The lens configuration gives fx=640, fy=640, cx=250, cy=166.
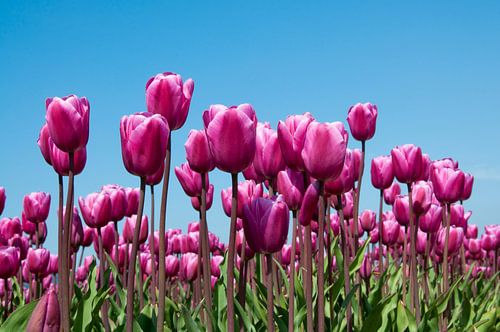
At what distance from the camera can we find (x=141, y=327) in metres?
3.68

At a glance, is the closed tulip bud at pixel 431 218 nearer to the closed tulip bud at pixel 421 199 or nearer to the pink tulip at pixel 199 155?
the closed tulip bud at pixel 421 199

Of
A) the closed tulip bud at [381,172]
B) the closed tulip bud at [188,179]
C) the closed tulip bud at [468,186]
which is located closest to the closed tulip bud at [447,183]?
the closed tulip bud at [381,172]

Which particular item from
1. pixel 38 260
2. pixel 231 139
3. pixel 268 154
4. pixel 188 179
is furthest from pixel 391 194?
pixel 231 139

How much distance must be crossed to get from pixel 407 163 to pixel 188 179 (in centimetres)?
164

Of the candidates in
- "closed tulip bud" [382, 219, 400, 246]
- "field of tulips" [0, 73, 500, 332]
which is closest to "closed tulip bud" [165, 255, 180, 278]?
"field of tulips" [0, 73, 500, 332]

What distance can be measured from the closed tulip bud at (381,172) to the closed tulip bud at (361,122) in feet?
1.52

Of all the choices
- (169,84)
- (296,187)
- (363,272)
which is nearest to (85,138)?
(169,84)

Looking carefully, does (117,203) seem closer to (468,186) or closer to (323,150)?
(323,150)

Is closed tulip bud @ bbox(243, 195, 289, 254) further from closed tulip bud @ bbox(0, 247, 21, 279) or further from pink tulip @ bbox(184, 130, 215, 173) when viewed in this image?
closed tulip bud @ bbox(0, 247, 21, 279)

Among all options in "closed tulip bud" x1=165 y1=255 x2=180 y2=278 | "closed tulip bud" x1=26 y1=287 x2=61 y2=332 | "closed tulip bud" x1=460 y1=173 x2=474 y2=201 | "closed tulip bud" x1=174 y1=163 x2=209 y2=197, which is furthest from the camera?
"closed tulip bud" x1=165 y1=255 x2=180 y2=278

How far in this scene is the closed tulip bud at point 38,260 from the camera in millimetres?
5286

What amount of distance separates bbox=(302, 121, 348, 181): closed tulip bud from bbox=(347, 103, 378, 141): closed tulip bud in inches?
70.6

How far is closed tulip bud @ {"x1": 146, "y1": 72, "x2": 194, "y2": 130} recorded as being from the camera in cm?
279

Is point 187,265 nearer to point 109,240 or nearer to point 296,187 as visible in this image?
point 109,240
